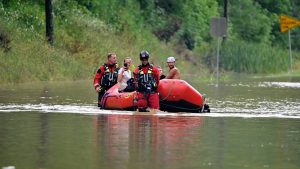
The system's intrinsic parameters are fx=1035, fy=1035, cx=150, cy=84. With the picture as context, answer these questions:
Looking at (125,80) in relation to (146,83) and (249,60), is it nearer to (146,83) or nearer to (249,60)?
(146,83)

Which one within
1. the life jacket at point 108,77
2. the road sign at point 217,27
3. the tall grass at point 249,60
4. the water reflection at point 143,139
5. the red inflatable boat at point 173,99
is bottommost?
the water reflection at point 143,139

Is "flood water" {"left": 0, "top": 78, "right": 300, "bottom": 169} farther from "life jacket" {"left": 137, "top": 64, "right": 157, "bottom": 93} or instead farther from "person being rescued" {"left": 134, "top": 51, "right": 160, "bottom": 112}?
"life jacket" {"left": 137, "top": 64, "right": 157, "bottom": 93}

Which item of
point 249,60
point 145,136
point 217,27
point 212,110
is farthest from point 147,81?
point 249,60

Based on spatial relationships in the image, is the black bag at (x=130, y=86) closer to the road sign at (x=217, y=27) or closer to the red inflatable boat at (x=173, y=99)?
the red inflatable boat at (x=173, y=99)

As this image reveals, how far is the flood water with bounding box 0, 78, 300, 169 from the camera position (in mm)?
14477

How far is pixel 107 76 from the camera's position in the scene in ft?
92.2

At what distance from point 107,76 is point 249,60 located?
39460mm

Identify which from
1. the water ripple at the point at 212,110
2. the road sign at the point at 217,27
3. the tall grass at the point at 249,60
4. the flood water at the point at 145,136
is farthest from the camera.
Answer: the tall grass at the point at 249,60

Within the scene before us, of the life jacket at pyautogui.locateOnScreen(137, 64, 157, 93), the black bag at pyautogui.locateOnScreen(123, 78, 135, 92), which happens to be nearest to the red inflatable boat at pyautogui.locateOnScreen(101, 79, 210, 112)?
the black bag at pyautogui.locateOnScreen(123, 78, 135, 92)

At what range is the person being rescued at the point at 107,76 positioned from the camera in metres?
28.1

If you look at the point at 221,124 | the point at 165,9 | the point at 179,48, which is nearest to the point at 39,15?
the point at 179,48

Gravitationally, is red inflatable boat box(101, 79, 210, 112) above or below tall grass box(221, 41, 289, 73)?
below

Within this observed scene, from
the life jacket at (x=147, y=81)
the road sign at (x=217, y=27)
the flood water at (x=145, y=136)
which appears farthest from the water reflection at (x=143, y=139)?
the road sign at (x=217, y=27)

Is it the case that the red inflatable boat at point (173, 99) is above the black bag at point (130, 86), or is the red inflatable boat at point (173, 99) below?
below
